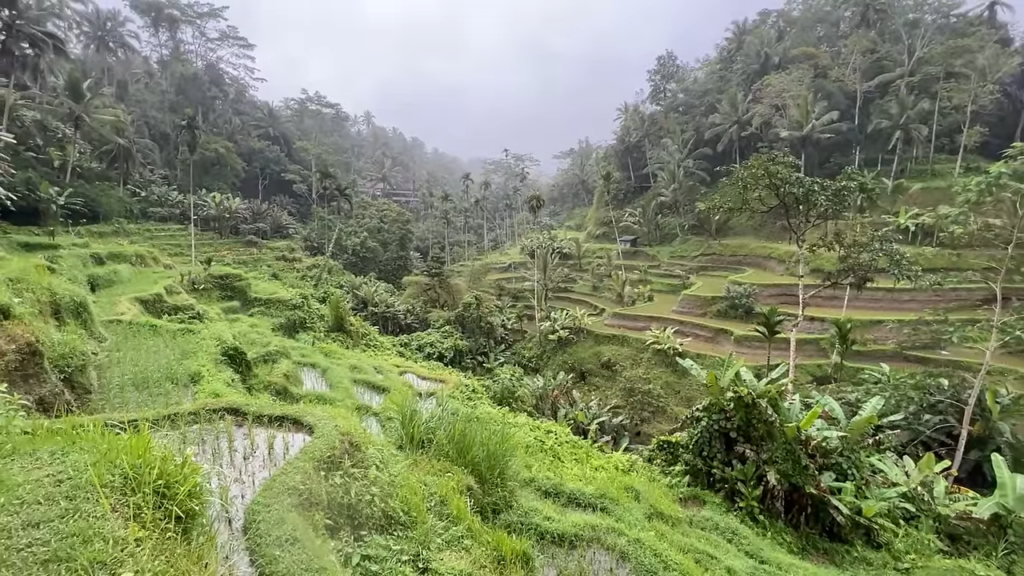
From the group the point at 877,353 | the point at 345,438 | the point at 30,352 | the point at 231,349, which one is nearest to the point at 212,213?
the point at 231,349

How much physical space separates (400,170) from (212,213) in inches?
1199

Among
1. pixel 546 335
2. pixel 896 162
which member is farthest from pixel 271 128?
pixel 896 162

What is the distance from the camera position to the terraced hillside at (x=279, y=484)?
2.51m

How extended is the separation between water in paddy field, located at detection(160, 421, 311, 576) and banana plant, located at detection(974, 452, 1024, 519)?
7.00 metres

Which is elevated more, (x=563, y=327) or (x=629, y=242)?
(x=629, y=242)

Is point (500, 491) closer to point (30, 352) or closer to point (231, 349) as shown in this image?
point (30, 352)

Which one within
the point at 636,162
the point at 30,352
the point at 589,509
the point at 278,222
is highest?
the point at 636,162

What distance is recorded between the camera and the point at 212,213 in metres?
25.3

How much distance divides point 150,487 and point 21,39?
26.3 meters

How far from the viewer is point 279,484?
3.25m

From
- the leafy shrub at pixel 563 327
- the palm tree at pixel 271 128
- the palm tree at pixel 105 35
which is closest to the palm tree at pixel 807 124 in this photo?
the leafy shrub at pixel 563 327

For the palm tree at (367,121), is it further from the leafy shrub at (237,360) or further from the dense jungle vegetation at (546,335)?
the leafy shrub at (237,360)

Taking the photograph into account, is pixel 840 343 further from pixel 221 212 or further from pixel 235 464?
pixel 221 212

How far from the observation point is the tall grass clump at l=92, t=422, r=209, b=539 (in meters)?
2.53
